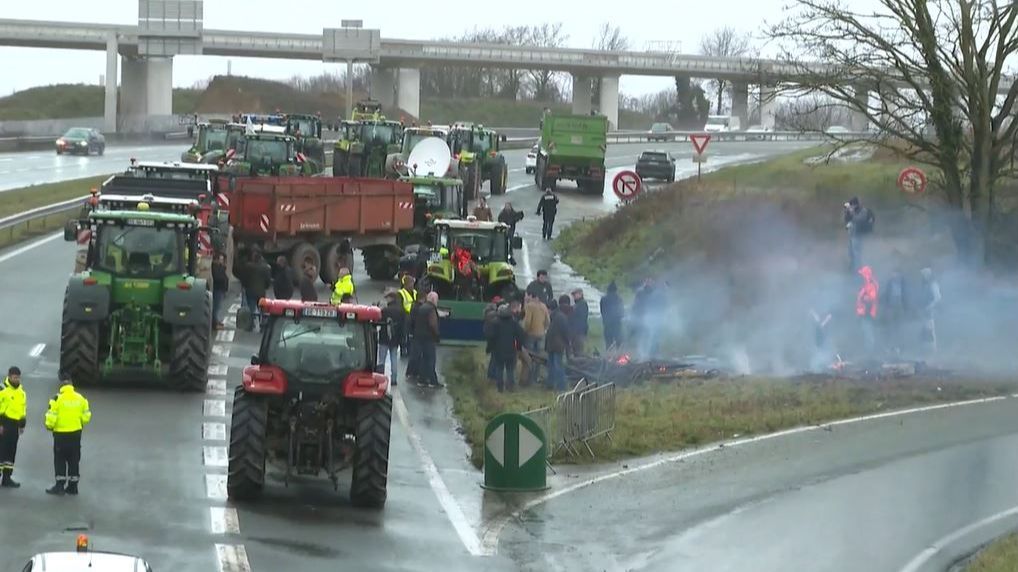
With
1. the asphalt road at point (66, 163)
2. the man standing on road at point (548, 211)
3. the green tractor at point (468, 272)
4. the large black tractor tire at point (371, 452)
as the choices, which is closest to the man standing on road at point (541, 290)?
the green tractor at point (468, 272)

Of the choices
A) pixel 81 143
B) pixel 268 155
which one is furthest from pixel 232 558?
pixel 81 143

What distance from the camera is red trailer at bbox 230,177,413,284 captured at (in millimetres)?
34406

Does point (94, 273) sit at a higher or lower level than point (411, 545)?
higher

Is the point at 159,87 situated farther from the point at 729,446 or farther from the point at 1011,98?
the point at 729,446

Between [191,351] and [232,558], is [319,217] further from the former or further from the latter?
[232,558]

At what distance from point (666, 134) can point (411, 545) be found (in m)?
85.1

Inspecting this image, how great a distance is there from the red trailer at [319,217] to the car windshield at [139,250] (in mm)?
9156

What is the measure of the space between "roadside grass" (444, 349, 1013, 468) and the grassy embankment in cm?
2

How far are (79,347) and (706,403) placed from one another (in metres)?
8.94

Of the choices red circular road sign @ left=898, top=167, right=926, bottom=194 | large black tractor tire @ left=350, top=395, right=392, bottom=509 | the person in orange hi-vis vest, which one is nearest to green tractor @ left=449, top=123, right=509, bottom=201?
red circular road sign @ left=898, top=167, right=926, bottom=194

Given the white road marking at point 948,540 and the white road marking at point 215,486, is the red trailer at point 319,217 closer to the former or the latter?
the white road marking at point 215,486

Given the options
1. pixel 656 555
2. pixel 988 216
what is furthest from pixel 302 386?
pixel 988 216

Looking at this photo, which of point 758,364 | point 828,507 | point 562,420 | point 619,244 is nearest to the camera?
point 828,507

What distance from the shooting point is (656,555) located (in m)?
17.5
